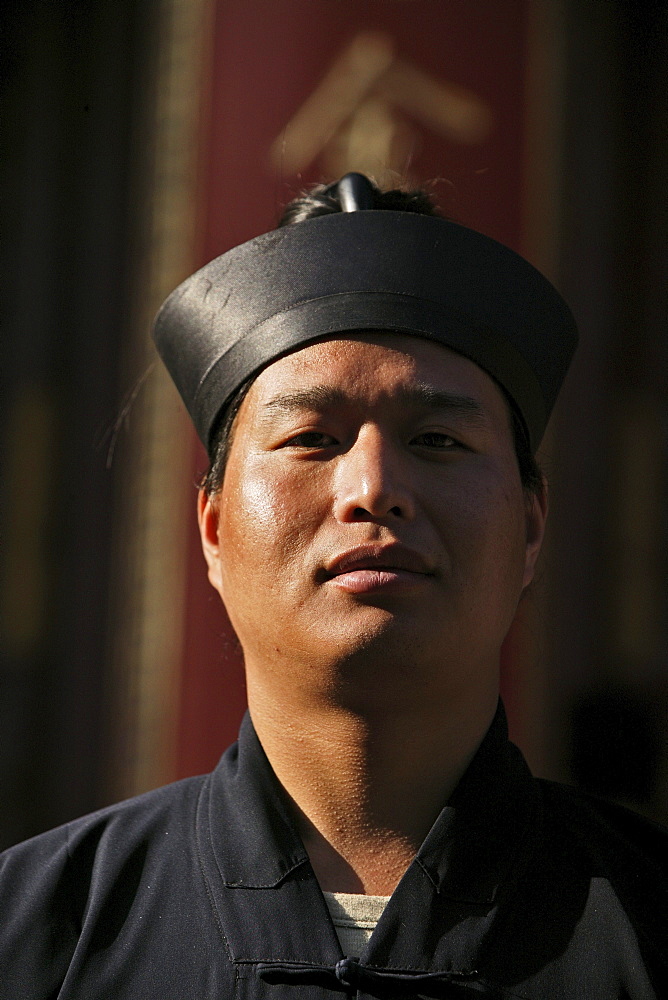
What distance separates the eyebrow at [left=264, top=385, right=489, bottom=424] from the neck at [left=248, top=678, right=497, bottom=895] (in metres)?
0.38

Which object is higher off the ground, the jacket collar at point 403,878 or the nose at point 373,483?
the nose at point 373,483

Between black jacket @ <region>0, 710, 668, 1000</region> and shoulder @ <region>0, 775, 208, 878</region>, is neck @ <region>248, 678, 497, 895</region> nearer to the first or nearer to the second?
black jacket @ <region>0, 710, 668, 1000</region>

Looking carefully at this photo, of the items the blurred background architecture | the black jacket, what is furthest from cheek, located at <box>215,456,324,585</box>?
the blurred background architecture

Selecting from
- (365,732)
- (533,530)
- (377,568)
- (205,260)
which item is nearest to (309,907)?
(365,732)

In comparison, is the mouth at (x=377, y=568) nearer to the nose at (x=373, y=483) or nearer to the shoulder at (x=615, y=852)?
the nose at (x=373, y=483)

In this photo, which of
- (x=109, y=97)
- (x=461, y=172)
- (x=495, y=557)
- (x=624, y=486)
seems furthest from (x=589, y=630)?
(x=109, y=97)

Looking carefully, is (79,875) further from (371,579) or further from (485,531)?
(485,531)

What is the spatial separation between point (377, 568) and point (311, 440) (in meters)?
0.22

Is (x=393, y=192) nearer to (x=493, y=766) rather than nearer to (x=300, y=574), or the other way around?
(x=300, y=574)

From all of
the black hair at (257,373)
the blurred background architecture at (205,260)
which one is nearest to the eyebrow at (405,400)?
the black hair at (257,373)

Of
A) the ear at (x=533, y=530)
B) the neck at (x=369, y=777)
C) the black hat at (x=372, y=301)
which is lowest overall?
the neck at (x=369, y=777)

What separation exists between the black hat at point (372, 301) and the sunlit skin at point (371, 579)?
4cm

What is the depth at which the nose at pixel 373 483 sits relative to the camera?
137cm

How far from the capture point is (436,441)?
1.50 metres
